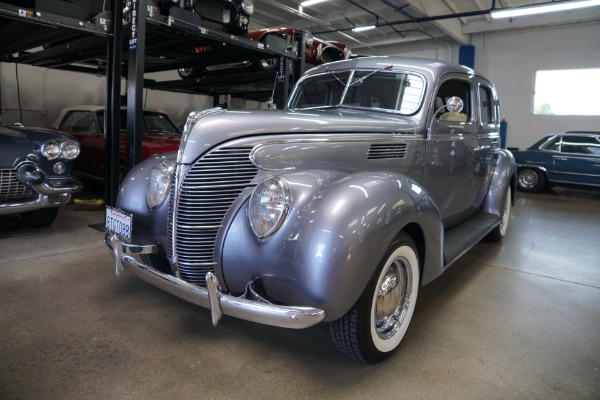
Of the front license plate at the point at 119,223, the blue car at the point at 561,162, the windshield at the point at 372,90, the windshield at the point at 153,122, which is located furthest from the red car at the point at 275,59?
the blue car at the point at 561,162

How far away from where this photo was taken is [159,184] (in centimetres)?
230

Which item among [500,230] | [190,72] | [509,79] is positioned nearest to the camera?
[500,230]

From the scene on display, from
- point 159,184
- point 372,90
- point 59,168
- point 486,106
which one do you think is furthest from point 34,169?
point 486,106

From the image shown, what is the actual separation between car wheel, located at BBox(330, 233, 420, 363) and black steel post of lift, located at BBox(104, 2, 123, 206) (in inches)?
129

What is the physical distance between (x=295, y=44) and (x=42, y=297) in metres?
4.46

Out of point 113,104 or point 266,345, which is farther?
point 113,104

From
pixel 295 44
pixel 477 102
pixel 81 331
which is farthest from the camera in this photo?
pixel 295 44

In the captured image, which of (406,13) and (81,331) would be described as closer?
(81,331)

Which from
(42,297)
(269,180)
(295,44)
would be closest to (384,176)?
(269,180)

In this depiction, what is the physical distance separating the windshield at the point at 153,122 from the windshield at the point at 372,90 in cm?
406

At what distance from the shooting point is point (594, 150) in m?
8.05

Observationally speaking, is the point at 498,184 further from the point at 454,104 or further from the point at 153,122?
the point at 153,122

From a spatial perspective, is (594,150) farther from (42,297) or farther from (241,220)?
(42,297)

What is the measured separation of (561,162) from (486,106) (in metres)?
5.63
